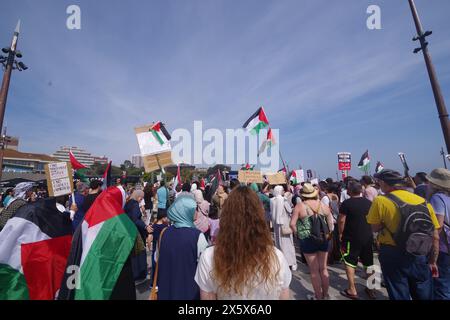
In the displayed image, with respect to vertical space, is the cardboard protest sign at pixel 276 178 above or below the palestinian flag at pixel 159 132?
below

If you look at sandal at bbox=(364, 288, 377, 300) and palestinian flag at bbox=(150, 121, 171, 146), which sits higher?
palestinian flag at bbox=(150, 121, 171, 146)

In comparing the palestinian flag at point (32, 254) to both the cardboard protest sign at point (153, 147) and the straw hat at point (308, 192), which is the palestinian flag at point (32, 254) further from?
the straw hat at point (308, 192)

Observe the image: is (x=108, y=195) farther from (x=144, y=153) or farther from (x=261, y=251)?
(x=144, y=153)

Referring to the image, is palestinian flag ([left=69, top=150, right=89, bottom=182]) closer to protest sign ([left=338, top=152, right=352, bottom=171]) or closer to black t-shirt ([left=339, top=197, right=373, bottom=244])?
black t-shirt ([left=339, top=197, right=373, bottom=244])

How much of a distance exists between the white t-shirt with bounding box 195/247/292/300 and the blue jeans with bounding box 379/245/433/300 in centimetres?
181

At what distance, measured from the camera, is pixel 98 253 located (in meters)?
2.01

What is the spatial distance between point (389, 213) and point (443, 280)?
4.52 ft

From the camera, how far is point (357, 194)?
385 cm

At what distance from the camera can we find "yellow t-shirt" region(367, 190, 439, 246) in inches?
101

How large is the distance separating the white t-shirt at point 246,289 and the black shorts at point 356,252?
2.75m

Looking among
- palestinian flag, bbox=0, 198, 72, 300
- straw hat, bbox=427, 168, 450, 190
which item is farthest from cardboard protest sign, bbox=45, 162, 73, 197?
straw hat, bbox=427, 168, 450, 190

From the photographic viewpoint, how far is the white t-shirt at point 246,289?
Answer: 61.6 inches

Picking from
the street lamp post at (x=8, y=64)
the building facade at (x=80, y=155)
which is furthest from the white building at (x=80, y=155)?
the street lamp post at (x=8, y=64)
